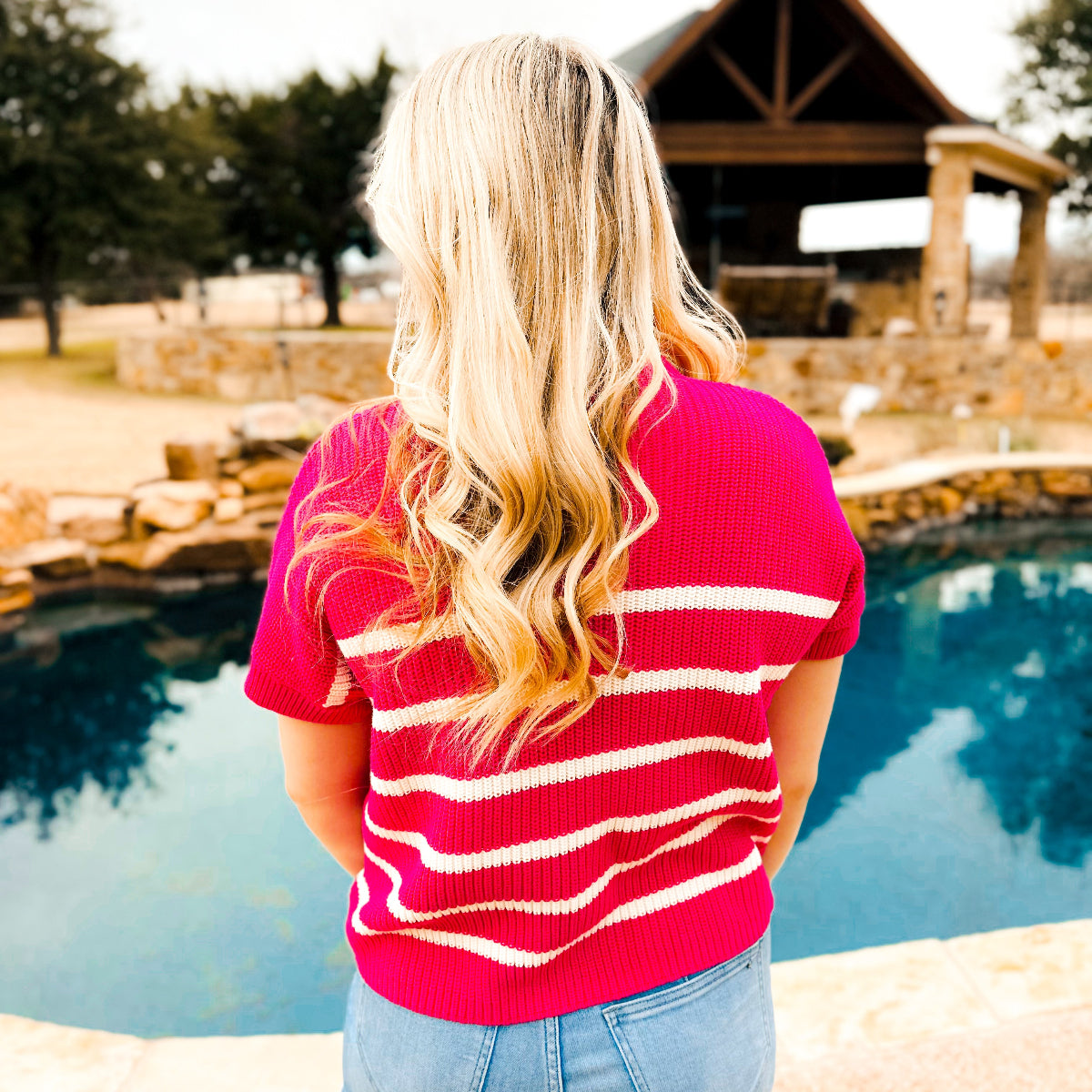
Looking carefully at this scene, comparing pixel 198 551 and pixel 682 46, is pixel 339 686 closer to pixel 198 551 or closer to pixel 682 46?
pixel 198 551

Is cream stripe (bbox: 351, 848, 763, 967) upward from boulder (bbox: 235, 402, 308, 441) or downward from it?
upward

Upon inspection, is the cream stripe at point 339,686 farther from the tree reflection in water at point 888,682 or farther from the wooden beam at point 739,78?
Result: the wooden beam at point 739,78

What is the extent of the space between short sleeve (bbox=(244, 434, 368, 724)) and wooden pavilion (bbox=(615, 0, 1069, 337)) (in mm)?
10654

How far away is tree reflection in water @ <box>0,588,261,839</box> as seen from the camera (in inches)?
178

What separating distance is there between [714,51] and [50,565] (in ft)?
29.3

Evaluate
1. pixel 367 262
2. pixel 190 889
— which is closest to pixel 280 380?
pixel 190 889

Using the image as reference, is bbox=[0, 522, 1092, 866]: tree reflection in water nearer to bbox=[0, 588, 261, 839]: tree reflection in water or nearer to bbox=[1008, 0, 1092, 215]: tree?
bbox=[0, 588, 261, 839]: tree reflection in water

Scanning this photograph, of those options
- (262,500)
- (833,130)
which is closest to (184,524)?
(262,500)

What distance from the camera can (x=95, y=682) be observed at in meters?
5.42

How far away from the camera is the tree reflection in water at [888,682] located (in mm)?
4402

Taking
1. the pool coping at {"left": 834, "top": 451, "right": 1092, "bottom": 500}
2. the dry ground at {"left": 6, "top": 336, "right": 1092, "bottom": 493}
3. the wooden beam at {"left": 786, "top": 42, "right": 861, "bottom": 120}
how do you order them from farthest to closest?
the wooden beam at {"left": 786, "top": 42, "right": 861, "bottom": 120} < the dry ground at {"left": 6, "top": 336, "right": 1092, "bottom": 493} < the pool coping at {"left": 834, "top": 451, "right": 1092, "bottom": 500}

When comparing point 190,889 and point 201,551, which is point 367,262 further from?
point 190,889

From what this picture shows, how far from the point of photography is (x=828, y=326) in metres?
12.9

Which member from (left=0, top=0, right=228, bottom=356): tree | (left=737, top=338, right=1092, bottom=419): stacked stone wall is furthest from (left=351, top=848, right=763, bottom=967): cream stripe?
(left=0, top=0, right=228, bottom=356): tree
